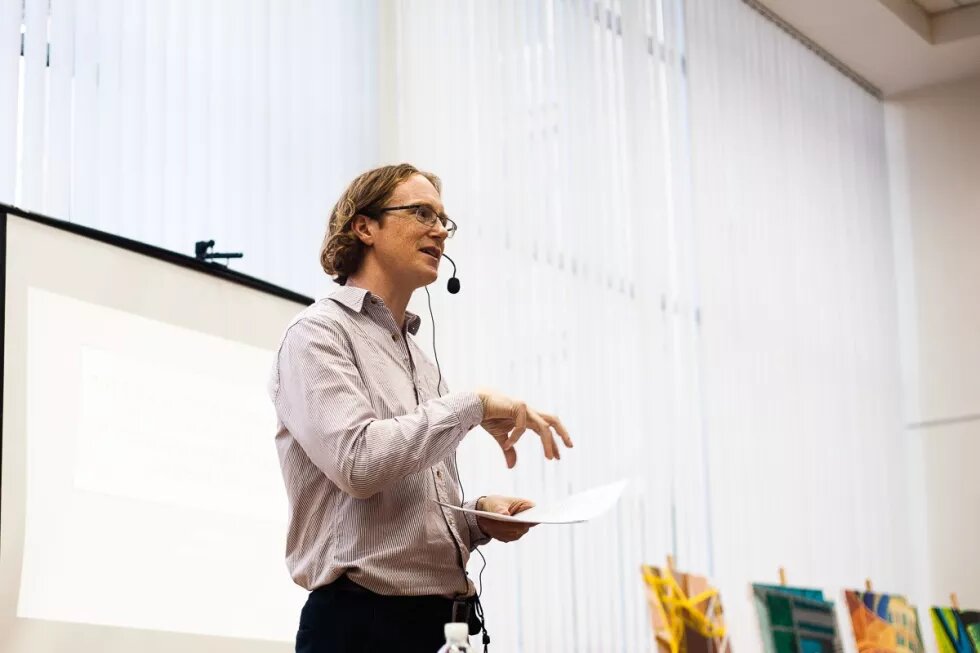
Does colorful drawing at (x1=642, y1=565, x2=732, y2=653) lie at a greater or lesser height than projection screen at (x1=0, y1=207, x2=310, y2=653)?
lesser

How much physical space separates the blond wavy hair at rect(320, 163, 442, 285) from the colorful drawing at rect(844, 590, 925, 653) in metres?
2.25

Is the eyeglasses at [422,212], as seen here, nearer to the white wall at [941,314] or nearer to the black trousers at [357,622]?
the black trousers at [357,622]

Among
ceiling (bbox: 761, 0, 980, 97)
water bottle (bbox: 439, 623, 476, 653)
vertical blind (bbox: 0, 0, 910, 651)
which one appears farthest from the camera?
ceiling (bbox: 761, 0, 980, 97)

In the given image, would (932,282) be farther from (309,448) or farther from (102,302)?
(309,448)

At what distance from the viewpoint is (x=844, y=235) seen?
698cm

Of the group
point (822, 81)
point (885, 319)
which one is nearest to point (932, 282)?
point (885, 319)

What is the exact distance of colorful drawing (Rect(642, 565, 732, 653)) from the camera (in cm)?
325

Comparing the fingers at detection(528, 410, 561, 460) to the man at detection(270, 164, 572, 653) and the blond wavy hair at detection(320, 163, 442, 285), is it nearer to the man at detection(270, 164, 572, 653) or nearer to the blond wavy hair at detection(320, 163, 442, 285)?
the man at detection(270, 164, 572, 653)

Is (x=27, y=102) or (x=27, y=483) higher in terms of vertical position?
(x=27, y=102)

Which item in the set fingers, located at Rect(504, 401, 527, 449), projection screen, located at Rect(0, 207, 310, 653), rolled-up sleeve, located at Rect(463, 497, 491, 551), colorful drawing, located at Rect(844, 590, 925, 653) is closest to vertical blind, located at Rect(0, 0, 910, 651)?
projection screen, located at Rect(0, 207, 310, 653)

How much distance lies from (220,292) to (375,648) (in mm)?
1599

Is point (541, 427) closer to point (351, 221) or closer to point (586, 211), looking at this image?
point (351, 221)

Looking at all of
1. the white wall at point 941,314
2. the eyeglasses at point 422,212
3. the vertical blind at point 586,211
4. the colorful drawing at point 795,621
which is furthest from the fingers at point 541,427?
the white wall at point 941,314

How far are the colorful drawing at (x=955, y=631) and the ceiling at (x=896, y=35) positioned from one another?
3.46m
